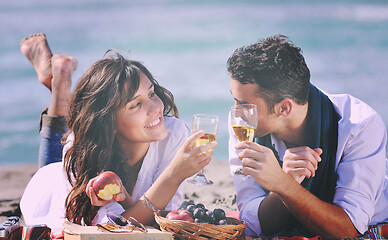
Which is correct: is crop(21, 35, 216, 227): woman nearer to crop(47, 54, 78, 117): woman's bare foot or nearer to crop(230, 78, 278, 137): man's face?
crop(230, 78, 278, 137): man's face

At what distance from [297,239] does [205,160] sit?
54cm

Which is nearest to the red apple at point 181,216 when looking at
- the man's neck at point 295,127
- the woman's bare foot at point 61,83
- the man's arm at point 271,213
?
the man's arm at point 271,213

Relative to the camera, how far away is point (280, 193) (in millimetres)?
2070

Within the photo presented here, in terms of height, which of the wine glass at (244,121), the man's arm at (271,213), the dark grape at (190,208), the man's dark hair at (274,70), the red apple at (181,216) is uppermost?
the man's dark hair at (274,70)

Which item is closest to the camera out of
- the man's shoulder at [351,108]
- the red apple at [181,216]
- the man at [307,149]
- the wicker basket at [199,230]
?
the wicker basket at [199,230]

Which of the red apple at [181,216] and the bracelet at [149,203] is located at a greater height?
the red apple at [181,216]

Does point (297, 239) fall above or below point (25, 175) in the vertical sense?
above

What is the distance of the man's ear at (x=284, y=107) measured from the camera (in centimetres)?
231

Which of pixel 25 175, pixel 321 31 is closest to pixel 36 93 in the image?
pixel 25 175

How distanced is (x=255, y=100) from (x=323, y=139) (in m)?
0.39

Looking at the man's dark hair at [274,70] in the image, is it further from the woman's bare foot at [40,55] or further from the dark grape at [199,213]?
the woman's bare foot at [40,55]

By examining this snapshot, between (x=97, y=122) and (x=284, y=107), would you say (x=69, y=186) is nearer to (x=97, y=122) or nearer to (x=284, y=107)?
(x=97, y=122)

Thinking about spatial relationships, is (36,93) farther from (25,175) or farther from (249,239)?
(249,239)

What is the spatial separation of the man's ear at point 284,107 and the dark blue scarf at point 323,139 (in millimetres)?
106
